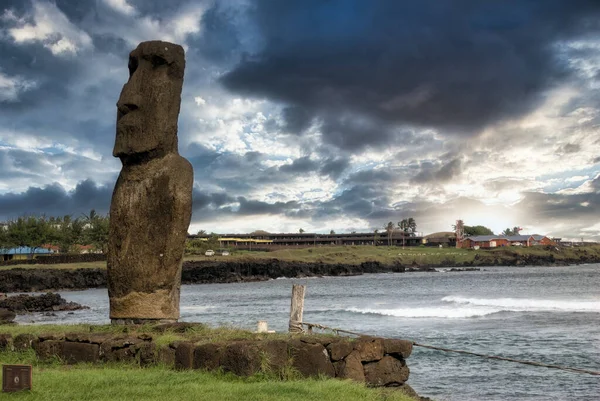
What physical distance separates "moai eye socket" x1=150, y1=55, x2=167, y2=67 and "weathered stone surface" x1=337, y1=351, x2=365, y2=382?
6351 mm

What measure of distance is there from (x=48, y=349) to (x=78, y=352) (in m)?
0.72

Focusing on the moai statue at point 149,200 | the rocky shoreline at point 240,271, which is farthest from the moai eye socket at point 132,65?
the rocky shoreline at point 240,271

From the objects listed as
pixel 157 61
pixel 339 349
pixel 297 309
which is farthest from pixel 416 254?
pixel 339 349

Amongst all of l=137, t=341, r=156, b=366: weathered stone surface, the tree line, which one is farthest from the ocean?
the tree line

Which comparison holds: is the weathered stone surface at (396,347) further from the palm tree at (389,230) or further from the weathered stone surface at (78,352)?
the palm tree at (389,230)

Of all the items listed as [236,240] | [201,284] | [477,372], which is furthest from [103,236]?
[477,372]

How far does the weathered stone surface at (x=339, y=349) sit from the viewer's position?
9938 mm

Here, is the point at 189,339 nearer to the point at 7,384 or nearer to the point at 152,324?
the point at 152,324

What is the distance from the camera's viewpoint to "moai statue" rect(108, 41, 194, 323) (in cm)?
1205

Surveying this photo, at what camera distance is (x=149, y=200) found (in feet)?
39.6

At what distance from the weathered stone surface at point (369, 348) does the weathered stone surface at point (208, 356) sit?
210 cm

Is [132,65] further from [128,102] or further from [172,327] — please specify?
[172,327]

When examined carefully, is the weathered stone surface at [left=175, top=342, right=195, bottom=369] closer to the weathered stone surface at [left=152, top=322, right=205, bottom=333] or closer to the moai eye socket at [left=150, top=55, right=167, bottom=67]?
the weathered stone surface at [left=152, top=322, right=205, bottom=333]

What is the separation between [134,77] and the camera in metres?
12.5
